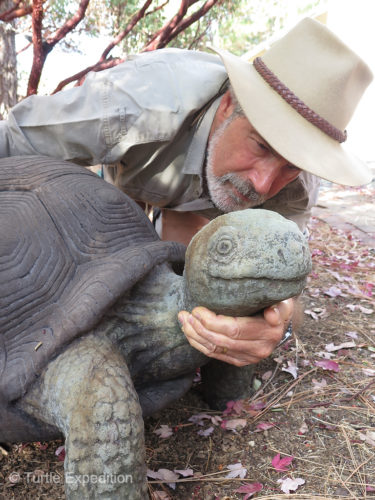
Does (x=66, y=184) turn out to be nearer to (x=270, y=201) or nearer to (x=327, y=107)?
(x=327, y=107)

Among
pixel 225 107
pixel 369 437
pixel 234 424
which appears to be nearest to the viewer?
pixel 369 437

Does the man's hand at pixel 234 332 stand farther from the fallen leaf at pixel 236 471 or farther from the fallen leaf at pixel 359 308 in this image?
the fallen leaf at pixel 359 308

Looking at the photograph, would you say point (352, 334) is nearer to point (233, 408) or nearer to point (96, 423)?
point (233, 408)

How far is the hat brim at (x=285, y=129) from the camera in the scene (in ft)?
6.73

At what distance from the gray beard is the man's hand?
1050 mm

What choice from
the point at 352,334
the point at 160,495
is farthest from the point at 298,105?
the point at 160,495

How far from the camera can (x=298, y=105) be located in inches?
83.4

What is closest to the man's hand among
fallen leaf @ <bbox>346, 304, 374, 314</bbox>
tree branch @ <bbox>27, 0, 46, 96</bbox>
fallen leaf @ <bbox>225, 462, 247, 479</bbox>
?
fallen leaf @ <bbox>225, 462, 247, 479</bbox>

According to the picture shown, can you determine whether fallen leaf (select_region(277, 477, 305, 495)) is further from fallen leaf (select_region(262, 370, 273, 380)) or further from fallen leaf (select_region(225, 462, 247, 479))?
fallen leaf (select_region(262, 370, 273, 380))

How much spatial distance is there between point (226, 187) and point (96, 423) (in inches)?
65.7

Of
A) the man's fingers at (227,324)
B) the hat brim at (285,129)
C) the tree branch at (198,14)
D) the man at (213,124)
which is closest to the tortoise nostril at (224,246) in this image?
the man's fingers at (227,324)

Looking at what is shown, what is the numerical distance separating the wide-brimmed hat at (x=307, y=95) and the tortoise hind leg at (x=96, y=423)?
132cm

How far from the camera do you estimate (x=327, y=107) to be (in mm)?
2156

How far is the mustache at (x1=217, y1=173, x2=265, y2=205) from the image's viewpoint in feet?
7.98
